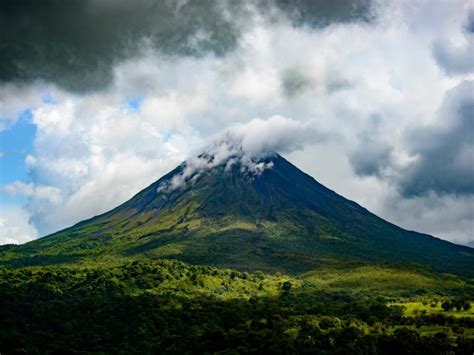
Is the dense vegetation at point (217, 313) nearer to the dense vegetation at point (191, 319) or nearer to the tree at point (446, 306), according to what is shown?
the dense vegetation at point (191, 319)

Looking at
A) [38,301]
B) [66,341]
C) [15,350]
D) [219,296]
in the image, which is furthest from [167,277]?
[15,350]

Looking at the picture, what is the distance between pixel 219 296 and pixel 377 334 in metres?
52.0

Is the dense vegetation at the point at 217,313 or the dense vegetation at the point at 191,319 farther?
the dense vegetation at the point at 217,313

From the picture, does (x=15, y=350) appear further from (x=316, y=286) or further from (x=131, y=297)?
(x=316, y=286)

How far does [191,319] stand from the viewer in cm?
9425

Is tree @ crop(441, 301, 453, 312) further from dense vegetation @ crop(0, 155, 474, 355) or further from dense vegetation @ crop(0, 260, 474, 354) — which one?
dense vegetation @ crop(0, 260, 474, 354)

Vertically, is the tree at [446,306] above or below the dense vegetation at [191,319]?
above

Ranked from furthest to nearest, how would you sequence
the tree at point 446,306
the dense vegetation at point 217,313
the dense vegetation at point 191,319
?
the tree at point 446,306
the dense vegetation at point 217,313
the dense vegetation at point 191,319

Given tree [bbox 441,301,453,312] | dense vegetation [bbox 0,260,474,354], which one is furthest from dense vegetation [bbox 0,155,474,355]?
tree [bbox 441,301,453,312]

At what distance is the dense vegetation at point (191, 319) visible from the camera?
76.2m

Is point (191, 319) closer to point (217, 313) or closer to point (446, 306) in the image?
point (217, 313)

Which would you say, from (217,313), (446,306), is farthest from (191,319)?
(446,306)

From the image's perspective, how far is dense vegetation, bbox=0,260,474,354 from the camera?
76.2 metres

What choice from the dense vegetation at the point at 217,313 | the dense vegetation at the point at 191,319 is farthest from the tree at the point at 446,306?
the dense vegetation at the point at 191,319
